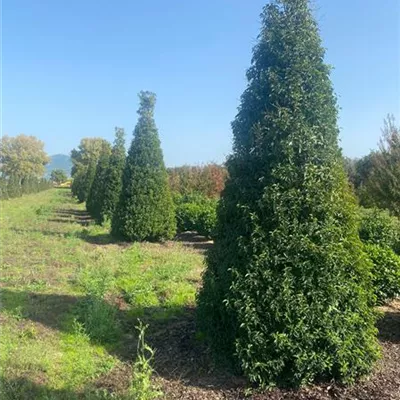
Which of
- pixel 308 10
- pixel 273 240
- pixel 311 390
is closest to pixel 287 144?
pixel 273 240

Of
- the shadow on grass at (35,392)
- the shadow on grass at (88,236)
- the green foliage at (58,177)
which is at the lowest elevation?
the shadow on grass at (35,392)

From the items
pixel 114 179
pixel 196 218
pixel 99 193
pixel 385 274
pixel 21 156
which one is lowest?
pixel 385 274

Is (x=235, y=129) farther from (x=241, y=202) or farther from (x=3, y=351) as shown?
(x=3, y=351)

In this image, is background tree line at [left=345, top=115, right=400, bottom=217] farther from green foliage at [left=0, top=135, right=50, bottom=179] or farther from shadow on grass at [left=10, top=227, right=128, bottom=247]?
green foliage at [left=0, top=135, right=50, bottom=179]

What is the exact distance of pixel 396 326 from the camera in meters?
5.18

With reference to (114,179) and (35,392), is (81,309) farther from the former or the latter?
(114,179)

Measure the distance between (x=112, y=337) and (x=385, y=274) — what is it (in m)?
3.75

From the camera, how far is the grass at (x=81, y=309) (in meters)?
3.73

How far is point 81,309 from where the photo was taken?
554cm

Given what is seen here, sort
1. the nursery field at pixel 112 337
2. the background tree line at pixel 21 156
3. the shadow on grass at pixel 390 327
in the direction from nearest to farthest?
the nursery field at pixel 112 337
the shadow on grass at pixel 390 327
the background tree line at pixel 21 156

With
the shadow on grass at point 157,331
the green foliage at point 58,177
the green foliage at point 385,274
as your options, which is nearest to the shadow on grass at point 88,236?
the shadow on grass at point 157,331

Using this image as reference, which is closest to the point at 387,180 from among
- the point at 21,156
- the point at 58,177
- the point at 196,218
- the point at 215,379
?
the point at 196,218

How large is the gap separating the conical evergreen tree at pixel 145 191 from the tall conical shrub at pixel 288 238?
742cm

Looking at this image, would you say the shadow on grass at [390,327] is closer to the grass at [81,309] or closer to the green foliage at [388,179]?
the grass at [81,309]
